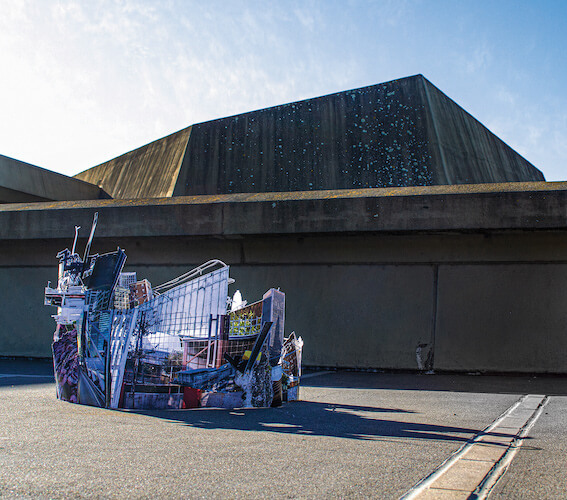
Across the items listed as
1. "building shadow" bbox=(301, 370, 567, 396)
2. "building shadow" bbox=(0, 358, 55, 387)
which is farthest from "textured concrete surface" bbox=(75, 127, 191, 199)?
"building shadow" bbox=(301, 370, 567, 396)

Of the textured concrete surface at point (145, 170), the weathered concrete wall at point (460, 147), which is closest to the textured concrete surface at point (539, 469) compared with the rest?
the weathered concrete wall at point (460, 147)

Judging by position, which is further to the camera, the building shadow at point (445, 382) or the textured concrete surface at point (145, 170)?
the textured concrete surface at point (145, 170)

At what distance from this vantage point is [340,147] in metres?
15.2

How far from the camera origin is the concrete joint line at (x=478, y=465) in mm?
2592

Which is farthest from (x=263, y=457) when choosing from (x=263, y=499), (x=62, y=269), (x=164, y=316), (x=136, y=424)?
(x=62, y=269)

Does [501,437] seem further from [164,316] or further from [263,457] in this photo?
[164,316]

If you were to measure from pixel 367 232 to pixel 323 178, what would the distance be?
513 centimetres

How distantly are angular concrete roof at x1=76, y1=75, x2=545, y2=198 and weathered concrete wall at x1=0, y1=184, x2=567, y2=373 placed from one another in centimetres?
429

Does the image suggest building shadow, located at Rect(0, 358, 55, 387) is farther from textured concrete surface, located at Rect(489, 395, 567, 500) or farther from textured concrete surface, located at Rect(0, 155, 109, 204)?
textured concrete surface, located at Rect(0, 155, 109, 204)

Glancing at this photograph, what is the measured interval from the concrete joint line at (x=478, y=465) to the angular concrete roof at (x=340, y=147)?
33.9ft

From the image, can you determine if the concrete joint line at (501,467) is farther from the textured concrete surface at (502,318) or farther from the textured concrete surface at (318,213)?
the textured concrete surface at (318,213)

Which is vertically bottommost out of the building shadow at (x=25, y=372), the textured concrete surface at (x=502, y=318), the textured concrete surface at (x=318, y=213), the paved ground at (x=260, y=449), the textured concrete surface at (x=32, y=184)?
the building shadow at (x=25, y=372)

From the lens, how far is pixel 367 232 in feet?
33.6

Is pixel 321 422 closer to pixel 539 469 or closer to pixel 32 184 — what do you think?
A: pixel 539 469
